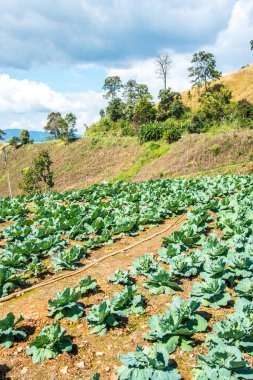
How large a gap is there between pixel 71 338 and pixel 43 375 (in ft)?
2.62

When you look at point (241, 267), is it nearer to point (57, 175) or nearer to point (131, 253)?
point (131, 253)

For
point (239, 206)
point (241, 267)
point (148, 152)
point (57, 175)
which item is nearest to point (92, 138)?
point (57, 175)

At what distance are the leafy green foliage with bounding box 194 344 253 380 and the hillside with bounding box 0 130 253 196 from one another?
23.0m

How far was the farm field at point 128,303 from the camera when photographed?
4340 mm

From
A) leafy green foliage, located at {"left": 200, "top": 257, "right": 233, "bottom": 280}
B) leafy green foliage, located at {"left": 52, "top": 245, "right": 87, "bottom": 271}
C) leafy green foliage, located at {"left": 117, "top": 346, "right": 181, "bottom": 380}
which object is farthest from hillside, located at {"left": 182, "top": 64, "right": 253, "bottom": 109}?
leafy green foliage, located at {"left": 117, "top": 346, "right": 181, "bottom": 380}

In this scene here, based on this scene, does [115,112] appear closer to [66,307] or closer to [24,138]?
[24,138]

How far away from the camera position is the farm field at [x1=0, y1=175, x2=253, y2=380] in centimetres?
434

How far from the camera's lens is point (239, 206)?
36.9 feet

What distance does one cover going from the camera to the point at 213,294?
221 inches

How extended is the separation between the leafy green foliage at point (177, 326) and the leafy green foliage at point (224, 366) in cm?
64

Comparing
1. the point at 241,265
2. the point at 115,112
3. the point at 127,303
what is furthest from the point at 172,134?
the point at 127,303

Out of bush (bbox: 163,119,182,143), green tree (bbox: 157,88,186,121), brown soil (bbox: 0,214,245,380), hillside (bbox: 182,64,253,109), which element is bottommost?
brown soil (bbox: 0,214,245,380)

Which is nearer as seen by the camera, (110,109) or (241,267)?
(241,267)

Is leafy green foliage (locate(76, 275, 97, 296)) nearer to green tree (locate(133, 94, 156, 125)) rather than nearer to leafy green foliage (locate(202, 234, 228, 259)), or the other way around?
leafy green foliage (locate(202, 234, 228, 259))
